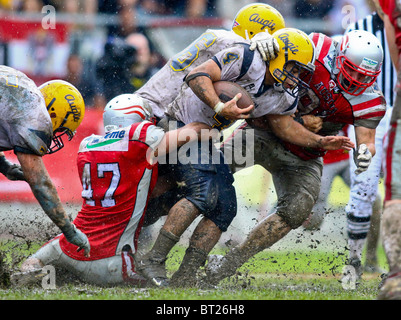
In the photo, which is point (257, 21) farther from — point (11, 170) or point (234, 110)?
point (11, 170)

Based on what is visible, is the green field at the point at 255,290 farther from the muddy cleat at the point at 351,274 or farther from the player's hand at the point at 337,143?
the player's hand at the point at 337,143

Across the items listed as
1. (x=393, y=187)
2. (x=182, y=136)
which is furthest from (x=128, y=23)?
(x=393, y=187)

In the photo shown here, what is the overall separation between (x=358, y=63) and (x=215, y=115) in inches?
38.3

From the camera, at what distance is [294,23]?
833 cm

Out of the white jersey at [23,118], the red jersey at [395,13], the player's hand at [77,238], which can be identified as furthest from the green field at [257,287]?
the red jersey at [395,13]

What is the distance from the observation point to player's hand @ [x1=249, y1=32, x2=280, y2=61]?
414cm

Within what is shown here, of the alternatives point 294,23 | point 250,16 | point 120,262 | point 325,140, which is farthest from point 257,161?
point 294,23

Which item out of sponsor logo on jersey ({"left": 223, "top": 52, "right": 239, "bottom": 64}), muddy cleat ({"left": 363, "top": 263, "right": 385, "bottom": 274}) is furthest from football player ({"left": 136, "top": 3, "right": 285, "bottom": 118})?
muddy cleat ({"left": 363, "top": 263, "right": 385, "bottom": 274})

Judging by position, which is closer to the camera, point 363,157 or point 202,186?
point 202,186

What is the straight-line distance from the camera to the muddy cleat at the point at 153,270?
13.3 ft

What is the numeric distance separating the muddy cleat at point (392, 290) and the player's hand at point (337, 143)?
1.63 m

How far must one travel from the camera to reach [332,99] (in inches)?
179

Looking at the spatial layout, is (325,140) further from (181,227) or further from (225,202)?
(181,227)
